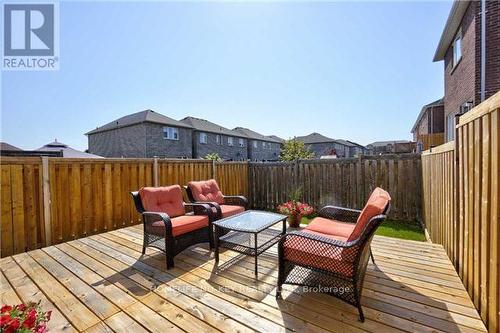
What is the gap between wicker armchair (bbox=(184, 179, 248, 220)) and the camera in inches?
170

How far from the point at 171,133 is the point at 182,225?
17.2 meters

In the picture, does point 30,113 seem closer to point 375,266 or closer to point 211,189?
point 211,189

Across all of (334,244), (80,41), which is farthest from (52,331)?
(80,41)

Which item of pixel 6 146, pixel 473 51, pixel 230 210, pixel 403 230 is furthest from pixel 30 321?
pixel 6 146

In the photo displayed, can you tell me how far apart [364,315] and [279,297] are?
81 cm

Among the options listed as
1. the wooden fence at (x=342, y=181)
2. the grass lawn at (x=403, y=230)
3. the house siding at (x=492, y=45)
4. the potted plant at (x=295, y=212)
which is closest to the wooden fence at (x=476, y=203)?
the grass lawn at (x=403, y=230)

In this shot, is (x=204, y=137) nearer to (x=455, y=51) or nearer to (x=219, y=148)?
(x=219, y=148)

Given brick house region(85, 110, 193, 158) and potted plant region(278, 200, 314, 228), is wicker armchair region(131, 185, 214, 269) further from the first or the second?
brick house region(85, 110, 193, 158)

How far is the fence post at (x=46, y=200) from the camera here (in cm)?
405

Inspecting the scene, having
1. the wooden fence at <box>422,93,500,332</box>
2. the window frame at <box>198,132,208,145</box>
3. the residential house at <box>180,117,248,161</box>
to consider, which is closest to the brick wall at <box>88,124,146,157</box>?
the residential house at <box>180,117,248,161</box>

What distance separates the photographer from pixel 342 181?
6492mm

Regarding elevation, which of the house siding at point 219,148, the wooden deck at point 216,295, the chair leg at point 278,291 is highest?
the house siding at point 219,148

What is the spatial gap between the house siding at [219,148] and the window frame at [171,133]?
7.01 ft

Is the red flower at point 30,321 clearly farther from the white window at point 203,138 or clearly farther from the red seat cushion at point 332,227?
the white window at point 203,138
